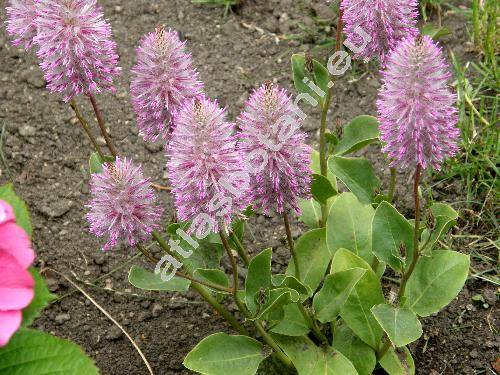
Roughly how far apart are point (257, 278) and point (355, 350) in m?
0.55

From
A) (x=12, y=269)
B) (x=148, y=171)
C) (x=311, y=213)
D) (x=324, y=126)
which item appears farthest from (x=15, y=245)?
(x=148, y=171)

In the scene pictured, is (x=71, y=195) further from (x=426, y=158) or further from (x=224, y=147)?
(x=426, y=158)

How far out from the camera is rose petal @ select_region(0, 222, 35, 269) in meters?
1.23

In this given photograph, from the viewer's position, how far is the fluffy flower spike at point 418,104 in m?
1.79

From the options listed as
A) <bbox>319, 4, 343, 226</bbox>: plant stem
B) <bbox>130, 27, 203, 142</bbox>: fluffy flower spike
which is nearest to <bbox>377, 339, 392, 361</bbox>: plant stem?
<bbox>319, 4, 343, 226</bbox>: plant stem

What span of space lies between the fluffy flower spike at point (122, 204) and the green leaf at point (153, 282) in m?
0.22

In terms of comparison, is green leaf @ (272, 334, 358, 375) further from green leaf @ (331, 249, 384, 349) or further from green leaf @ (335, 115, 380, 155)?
green leaf @ (335, 115, 380, 155)

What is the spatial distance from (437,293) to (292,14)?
6.91 feet

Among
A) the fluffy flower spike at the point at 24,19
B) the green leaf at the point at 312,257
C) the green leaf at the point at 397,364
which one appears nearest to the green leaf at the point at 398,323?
the green leaf at the point at 397,364

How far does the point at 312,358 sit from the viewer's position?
8.18 ft

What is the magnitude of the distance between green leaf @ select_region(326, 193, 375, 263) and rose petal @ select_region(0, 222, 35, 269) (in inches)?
62.2

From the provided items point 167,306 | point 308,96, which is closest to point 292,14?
point 308,96

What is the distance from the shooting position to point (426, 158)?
1891mm

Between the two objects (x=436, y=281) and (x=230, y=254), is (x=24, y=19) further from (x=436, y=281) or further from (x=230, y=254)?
(x=436, y=281)
